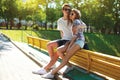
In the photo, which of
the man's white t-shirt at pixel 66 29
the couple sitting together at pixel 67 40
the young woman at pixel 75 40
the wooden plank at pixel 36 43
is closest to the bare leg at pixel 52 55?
the couple sitting together at pixel 67 40

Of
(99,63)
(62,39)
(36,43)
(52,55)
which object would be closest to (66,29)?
(62,39)

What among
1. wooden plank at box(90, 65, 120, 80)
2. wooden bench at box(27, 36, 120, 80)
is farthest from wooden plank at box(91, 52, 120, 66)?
wooden plank at box(90, 65, 120, 80)

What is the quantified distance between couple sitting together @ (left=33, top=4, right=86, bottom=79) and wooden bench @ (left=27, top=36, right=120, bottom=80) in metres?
0.37

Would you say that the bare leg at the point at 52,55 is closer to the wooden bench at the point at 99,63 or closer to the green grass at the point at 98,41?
the wooden bench at the point at 99,63

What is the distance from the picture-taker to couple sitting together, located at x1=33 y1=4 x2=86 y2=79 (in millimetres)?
9758

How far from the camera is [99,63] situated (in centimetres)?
956

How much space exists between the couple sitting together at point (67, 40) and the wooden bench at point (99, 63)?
0.37 metres

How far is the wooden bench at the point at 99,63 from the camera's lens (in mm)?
8681

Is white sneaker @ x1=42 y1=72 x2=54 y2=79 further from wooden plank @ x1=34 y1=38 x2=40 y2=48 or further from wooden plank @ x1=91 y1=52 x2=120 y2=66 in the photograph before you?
wooden plank @ x1=34 y1=38 x2=40 y2=48

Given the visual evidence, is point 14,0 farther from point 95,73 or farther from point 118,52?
point 95,73

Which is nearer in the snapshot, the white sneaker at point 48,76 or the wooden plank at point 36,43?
the white sneaker at point 48,76

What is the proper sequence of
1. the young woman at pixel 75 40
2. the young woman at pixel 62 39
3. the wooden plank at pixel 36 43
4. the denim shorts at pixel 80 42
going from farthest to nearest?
the wooden plank at pixel 36 43
the young woman at pixel 62 39
the denim shorts at pixel 80 42
the young woman at pixel 75 40

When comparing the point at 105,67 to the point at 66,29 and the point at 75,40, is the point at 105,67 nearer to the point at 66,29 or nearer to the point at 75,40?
the point at 75,40

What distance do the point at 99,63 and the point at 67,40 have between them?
58.7 inches
